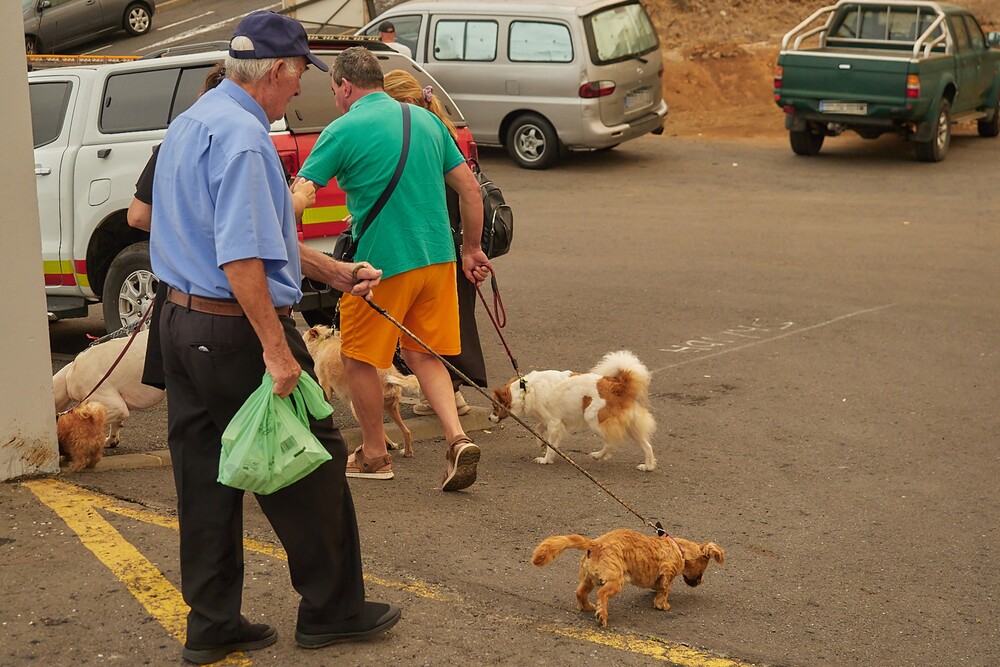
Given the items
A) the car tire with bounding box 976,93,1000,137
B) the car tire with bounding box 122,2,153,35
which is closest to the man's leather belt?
the car tire with bounding box 976,93,1000,137

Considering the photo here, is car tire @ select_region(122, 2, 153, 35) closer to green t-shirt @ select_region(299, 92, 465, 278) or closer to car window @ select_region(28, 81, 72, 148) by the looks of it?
car window @ select_region(28, 81, 72, 148)

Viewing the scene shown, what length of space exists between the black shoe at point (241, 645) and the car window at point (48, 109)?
5622mm

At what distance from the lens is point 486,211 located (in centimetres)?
683

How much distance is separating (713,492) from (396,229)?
2.01 metres

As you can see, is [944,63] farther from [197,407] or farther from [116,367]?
[197,407]

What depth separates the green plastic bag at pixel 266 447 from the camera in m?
3.68

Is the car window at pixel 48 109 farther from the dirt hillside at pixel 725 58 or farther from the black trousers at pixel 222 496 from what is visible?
the dirt hillside at pixel 725 58

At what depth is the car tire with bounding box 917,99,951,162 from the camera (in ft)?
57.2

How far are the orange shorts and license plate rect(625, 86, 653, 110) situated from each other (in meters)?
11.8

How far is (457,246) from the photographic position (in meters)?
6.68

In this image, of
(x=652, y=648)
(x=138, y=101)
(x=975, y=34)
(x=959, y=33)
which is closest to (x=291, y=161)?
(x=138, y=101)

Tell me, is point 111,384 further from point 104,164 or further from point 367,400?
point 104,164

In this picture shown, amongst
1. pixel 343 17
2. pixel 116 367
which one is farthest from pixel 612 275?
pixel 343 17

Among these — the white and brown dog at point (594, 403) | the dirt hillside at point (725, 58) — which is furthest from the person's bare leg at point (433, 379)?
the dirt hillside at point (725, 58)
